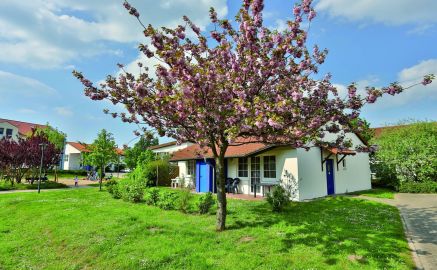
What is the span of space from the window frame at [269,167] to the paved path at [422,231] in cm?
619

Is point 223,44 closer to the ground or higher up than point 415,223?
higher up

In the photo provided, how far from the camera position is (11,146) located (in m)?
24.4

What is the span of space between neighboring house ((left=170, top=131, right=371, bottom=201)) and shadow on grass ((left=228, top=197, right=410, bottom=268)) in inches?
84.8

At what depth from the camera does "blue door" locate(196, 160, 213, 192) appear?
63.3ft

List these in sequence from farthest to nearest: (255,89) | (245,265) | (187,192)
Answer: 1. (187,192)
2. (255,89)
3. (245,265)

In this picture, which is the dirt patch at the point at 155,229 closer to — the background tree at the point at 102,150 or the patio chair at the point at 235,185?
the patio chair at the point at 235,185

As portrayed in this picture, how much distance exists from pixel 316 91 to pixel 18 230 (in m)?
10.8

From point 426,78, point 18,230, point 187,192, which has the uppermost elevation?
point 426,78

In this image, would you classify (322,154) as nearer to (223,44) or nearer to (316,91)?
(316,91)

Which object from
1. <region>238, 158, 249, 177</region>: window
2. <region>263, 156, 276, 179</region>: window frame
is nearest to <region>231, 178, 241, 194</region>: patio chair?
<region>238, 158, 249, 177</region>: window

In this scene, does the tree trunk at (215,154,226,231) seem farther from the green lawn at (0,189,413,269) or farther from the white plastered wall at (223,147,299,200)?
the white plastered wall at (223,147,299,200)

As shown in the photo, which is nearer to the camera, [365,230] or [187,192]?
[365,230]

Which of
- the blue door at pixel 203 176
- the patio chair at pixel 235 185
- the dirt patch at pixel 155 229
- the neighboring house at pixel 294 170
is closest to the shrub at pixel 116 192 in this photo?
the neighboring house at pixel 294 170

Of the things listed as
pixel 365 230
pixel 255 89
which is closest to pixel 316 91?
pixel 255 89
